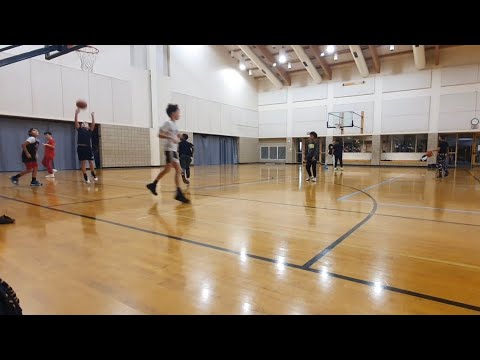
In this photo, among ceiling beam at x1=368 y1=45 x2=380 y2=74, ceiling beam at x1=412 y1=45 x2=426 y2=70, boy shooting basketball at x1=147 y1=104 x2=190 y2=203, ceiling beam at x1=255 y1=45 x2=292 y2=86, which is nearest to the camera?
boy shooting basketball at x1=147 y1=104 x2=190 y2=203

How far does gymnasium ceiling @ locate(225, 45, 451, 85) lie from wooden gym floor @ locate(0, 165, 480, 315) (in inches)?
661

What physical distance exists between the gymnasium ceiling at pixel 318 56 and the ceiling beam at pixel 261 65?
346 mm

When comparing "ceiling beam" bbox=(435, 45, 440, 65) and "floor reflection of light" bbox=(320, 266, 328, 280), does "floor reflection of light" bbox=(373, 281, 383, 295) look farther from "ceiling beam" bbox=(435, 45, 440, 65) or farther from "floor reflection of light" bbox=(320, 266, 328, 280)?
"ceiling beam" bbox=(435, 45, 440, 65)

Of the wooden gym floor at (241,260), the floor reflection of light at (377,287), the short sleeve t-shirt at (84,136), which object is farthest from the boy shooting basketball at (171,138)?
the short sleeve t-shirt at (84,136)

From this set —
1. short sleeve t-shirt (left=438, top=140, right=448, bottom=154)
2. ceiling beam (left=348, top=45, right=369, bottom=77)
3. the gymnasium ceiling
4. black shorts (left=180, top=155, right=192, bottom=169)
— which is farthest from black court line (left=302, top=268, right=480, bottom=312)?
the gymnasium ceiling

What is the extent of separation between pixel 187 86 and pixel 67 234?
16.7m

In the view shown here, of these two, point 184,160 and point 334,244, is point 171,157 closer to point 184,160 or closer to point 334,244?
point 334,244

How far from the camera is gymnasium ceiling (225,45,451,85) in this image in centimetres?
1802

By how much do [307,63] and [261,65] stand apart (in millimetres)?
3037

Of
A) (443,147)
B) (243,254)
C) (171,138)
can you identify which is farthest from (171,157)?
(443,147)

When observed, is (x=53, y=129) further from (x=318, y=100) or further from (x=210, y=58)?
(x=318, y=100)

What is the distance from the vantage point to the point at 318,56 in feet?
62.2

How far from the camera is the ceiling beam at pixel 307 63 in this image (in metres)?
17.9
